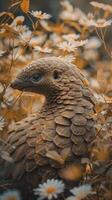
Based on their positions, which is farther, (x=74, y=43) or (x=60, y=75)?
(x=74, y=43)

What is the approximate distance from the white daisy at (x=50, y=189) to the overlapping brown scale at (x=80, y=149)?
2.9 inches

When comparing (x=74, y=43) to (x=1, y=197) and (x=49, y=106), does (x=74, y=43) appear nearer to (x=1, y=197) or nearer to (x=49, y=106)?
(x=49, y=106)

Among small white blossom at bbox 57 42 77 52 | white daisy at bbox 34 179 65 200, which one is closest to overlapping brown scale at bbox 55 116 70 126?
white daisy at bbox 34 179 65 200

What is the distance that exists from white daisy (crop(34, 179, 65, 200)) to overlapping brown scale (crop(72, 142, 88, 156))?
0.07m

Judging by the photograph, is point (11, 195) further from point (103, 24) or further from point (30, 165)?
point (103, 24)

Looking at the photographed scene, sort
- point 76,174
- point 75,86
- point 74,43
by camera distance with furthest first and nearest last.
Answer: point 74,43 → point 75,86 → point 76,174

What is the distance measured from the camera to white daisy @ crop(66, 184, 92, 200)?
0.96m

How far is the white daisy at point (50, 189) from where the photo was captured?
96 centimetres

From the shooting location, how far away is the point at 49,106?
3.55ft

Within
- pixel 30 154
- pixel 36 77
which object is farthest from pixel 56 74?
pixel 30 154

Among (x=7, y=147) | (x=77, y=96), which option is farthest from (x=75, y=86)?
(x=7, y=147)

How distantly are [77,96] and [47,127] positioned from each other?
0.07 metres

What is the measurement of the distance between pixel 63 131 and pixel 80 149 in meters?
0.04

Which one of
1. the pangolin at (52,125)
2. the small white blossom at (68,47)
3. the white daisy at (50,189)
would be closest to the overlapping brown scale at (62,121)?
the pangolin at (52,125)
